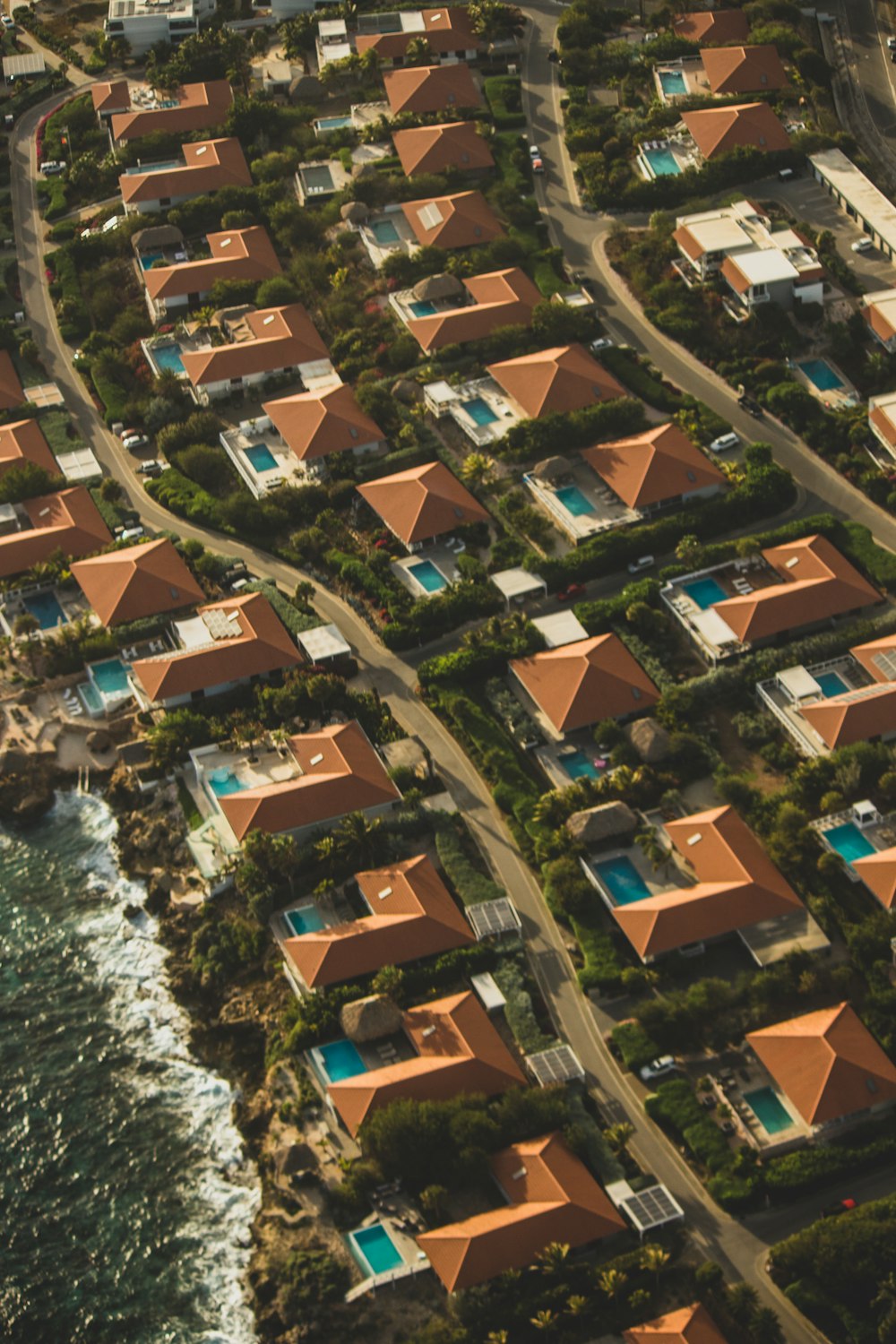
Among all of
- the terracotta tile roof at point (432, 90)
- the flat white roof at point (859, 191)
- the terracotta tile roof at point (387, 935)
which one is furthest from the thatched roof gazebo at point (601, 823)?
the terracotta tile roof at point (432, 90)

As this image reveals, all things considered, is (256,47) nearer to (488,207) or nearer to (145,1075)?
(488,207)

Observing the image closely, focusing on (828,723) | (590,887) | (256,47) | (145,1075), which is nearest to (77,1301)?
(145,1075)

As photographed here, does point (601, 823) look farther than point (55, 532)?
No

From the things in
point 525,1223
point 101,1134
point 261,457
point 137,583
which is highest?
point 261,457

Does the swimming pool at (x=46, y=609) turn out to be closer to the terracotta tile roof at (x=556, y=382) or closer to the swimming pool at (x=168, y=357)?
the swimming pool at (x=168, y=357)

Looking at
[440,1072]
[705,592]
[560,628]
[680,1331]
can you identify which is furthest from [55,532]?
[680,1331]

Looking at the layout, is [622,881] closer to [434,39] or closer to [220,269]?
[220,269]
